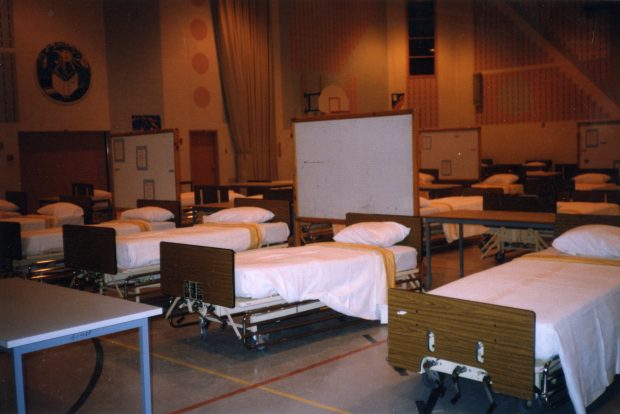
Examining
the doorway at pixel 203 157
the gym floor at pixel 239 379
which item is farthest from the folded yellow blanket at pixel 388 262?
the doorway at pixel 203 157

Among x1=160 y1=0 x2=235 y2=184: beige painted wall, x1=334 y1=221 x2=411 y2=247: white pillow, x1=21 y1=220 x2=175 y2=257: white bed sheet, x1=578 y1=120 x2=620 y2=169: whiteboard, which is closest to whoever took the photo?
x1=334 y1=221 x2=411 y2=247: white pillow

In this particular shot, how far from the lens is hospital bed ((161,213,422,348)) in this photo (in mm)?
4273

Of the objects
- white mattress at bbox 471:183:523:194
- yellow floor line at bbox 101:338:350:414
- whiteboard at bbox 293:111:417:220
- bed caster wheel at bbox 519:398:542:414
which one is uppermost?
whiteboard at bbox 293:111:417:220

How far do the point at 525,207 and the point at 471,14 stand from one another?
9568 mm

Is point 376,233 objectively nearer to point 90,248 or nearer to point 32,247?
point 90,248

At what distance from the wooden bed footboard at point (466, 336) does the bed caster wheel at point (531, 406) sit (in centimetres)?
17

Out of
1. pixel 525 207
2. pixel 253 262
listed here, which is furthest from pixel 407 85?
pixel 253 262

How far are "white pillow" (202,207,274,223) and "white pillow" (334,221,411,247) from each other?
1.52 meters

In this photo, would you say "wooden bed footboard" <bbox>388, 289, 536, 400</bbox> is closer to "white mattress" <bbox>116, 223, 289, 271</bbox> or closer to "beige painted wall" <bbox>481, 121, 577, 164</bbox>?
"white mattress" <bbox>116, 223, 289, 271</bbox>

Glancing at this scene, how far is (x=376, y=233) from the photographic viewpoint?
5.14 metres

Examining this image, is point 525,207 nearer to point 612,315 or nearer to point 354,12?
point 612,315

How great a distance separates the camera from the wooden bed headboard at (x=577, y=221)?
4.88 meters

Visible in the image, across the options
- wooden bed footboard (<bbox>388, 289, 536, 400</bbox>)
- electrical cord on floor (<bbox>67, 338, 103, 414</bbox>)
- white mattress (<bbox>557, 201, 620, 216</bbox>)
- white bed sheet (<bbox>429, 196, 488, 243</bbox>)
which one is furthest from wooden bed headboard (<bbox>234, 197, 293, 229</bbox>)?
wooden bed footboard (<bbox>388, 289, 536, 400</bbox>)

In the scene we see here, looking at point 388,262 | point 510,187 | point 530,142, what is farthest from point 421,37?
point 388,262
